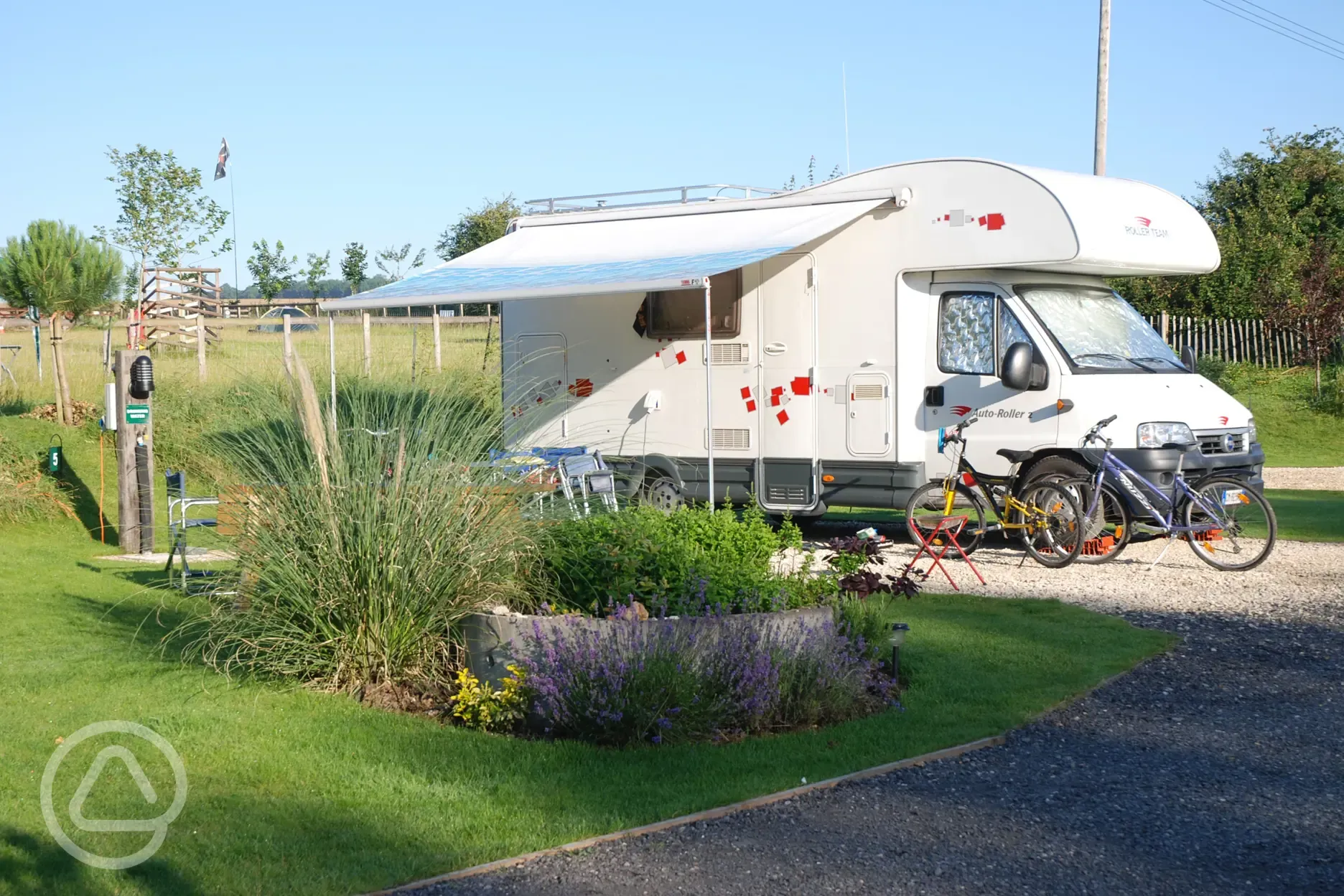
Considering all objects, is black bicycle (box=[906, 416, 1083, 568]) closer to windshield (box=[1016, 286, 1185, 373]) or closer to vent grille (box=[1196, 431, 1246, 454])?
windshield (box=[1016, 286, 1185, 373])

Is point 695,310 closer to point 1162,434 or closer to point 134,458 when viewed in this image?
point 1162,434

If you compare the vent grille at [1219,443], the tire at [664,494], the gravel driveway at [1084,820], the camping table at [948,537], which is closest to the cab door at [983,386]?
the vent grille at [1219,443]

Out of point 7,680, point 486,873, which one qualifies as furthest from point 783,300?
point 486,873

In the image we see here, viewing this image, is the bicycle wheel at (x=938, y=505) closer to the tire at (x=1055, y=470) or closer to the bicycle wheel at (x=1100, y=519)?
the tire at (x=1055, y=470)

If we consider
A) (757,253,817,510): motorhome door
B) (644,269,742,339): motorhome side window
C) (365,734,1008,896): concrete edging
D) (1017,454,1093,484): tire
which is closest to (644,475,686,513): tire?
(757,253,817,510): motorhome door

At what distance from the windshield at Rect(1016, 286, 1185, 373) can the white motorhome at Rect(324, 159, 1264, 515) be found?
0.02m

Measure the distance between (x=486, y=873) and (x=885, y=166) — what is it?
328 inches

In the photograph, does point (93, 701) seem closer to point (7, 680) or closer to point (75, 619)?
point (7, 680)

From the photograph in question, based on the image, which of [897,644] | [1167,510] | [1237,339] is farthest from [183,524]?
[1237,339]

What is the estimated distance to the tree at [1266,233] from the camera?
2467 centimetres

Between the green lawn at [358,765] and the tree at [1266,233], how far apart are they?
55.5 feet

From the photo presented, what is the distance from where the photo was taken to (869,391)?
11.5 metres

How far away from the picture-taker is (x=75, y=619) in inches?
334

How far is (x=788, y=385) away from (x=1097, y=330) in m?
2.59
